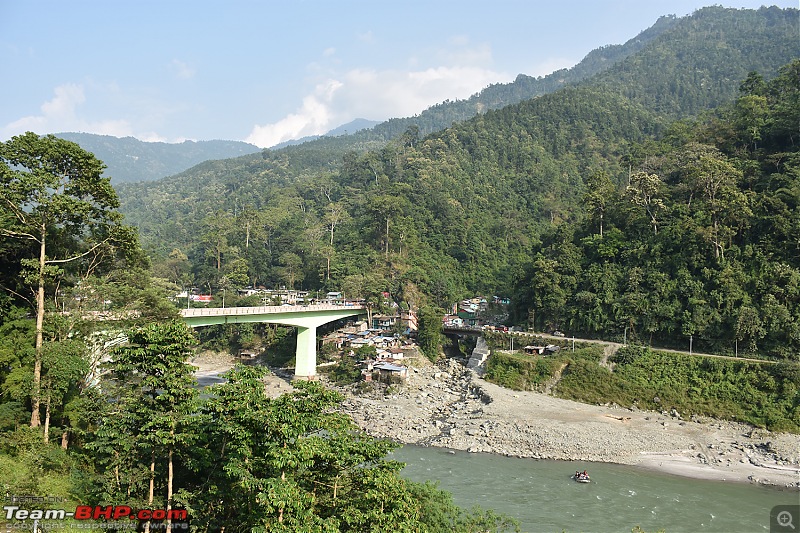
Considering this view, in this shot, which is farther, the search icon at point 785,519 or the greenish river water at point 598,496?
the greenish river water at point 598,496

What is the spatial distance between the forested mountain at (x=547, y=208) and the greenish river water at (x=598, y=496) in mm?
12587

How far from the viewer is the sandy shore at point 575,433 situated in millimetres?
21609

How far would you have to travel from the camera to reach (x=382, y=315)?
4438 centimetres

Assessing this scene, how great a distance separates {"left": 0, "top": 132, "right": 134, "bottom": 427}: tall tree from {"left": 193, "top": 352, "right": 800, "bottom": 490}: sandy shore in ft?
52.8

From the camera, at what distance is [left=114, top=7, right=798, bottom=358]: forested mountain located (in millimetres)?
32406

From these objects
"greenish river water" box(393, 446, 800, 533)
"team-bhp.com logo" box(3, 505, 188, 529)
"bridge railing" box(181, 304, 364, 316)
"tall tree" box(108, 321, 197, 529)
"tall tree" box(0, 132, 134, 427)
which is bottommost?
"greenish river water" box(393, 446, 800, 533)

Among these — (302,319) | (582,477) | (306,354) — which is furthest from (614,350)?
(302,319)

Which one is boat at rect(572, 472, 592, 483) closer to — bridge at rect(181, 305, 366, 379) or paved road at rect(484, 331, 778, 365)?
paved road at rect(484, 331, 778, 365)

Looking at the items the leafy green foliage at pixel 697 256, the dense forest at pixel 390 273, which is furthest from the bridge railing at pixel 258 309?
the leafy green foliage at pixel 697 256

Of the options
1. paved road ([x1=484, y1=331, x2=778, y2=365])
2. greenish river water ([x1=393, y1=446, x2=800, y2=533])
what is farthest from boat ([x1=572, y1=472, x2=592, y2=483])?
paved road ([x1=484, y1=331, x2=778, y2=365])

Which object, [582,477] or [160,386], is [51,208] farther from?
[582,477]

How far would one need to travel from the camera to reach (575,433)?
24688 mm

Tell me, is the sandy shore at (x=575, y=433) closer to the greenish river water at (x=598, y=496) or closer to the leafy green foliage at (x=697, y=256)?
the greenish river water at (x=598, y=496)

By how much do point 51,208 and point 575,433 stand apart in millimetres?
23143
